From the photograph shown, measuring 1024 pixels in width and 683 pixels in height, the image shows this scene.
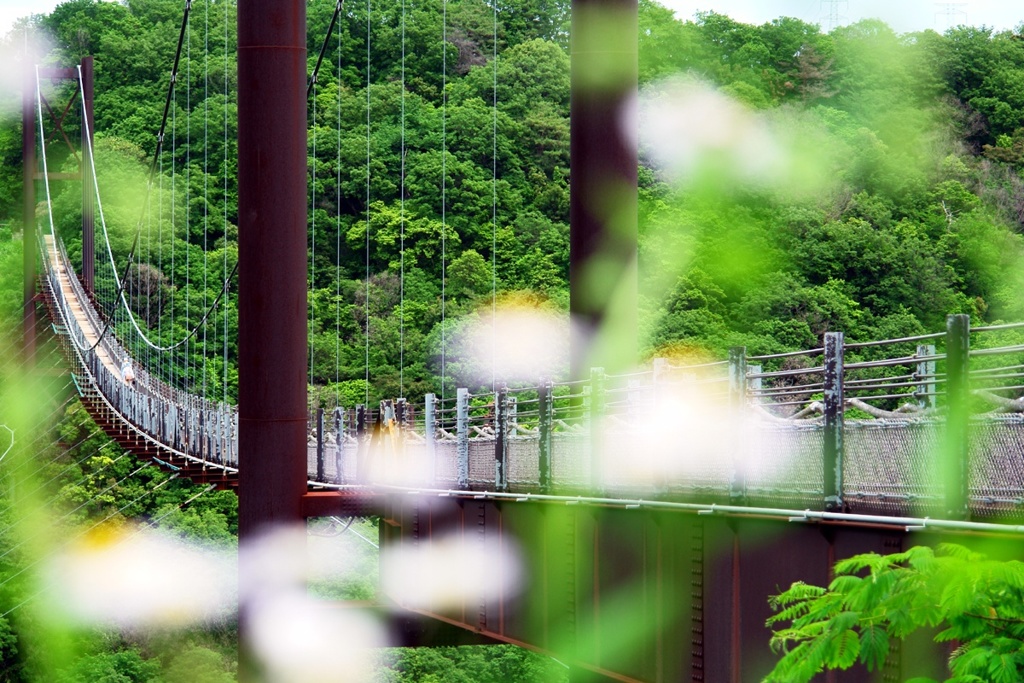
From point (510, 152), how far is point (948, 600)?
47.2m

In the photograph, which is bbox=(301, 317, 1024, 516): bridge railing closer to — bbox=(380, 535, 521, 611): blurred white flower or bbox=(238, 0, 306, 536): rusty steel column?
bbox=(380, 535, 521, 611): blurred white flower

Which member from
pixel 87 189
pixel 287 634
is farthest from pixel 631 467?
pixel 87 189

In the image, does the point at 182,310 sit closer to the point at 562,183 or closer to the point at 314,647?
the point at 562,183

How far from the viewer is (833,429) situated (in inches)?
282

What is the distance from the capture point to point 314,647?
49.9 feet

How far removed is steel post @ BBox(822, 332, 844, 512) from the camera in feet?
23.1

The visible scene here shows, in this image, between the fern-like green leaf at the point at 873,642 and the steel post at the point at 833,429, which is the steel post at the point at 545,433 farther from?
the fern-like green leaf at the point at 873,642

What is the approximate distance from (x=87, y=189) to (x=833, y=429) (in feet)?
161

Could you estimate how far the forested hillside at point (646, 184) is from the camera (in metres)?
45.1

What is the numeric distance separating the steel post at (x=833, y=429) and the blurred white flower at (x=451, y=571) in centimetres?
453

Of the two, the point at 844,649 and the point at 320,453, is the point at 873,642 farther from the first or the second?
the point at 320,453

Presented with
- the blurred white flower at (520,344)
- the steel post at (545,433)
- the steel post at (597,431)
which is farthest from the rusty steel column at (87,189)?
the steel post at (597,431)

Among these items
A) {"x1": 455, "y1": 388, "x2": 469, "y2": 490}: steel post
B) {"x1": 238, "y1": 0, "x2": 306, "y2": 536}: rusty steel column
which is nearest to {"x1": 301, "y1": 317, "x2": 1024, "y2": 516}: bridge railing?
{"x1": 455, "y1": 388, "x2": 469, "y2": 490}: steel post

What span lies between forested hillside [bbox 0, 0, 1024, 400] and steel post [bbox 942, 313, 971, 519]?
35139mm
